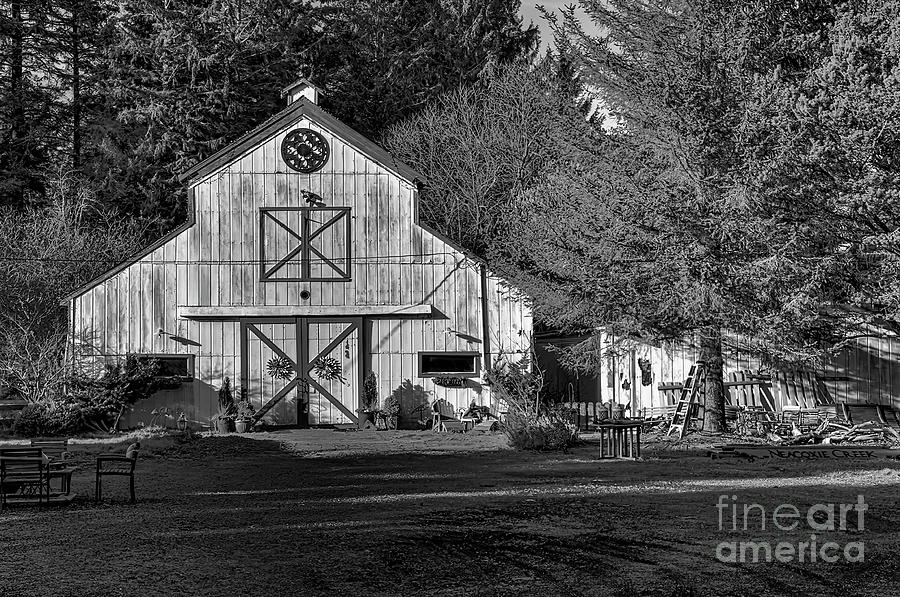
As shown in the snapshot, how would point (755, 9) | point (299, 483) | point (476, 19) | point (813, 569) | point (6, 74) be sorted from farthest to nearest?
point (476, 19) < point (6, 74) < point (755, 9) < point (299, 483) < point (813, 569)

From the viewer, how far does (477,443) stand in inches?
835

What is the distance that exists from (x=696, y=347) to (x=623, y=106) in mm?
4920

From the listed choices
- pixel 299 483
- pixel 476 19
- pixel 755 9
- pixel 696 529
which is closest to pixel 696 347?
pixel 755 9

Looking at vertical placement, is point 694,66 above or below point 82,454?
above

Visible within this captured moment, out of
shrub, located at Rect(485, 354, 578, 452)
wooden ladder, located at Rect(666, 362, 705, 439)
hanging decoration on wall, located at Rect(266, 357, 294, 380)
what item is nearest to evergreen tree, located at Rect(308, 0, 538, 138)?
hanging decoration on wall, located at Rect(266, 357, 294, 380)

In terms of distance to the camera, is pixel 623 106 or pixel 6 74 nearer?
pixel 623 106

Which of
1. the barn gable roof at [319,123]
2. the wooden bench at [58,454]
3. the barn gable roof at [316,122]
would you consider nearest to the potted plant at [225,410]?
the barn gable roof at [319,123]

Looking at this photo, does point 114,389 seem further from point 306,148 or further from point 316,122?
point 316,122

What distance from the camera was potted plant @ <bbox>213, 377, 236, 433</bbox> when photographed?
24.9 meters

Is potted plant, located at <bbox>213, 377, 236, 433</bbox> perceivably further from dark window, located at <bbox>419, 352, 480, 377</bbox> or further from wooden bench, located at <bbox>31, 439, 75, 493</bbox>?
wooden bench, located at <bbox>31, 439, 75, 493</bbox>

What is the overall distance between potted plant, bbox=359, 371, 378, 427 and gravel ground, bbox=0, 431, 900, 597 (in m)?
8.53

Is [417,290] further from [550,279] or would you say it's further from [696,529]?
[696,529]

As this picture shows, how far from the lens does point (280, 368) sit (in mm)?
26062

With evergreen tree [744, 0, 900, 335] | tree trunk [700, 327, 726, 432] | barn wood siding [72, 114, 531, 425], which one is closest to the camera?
evergreen tree [744, 0, 900, 335]
